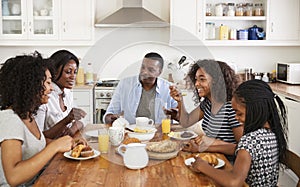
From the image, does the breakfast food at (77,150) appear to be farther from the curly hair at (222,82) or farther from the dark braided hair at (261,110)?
the curly hair at (222,82)

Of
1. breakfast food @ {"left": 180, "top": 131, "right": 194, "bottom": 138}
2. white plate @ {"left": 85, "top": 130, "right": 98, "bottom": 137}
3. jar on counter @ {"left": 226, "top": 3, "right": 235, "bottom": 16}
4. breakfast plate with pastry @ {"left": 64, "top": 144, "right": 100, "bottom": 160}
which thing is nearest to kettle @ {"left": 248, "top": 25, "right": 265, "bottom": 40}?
jar on counter @ {"left": 226, "top": 3, "right": 235, "bottom": 16}

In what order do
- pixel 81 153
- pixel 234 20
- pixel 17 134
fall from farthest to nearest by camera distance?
pixel 234 20 < pixel 81 153 < pixel 17 134

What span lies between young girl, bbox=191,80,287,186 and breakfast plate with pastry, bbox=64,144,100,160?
0.52 m

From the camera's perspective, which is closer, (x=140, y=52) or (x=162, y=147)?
(x=162, y=147)

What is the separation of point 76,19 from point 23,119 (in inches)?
106

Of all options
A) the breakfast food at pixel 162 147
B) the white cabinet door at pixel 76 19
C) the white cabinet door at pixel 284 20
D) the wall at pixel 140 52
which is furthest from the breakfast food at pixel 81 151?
the white cabinet door at pixel 284 20

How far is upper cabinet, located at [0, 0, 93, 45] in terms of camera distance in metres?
4.43

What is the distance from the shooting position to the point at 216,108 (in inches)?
98.7

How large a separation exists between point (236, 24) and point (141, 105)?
2.03 meters

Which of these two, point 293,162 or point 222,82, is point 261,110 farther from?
point 222,82

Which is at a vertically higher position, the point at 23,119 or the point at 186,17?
the point at 186,17

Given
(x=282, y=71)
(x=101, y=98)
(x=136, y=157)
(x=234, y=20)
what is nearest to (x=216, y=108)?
(x=136, y=157)

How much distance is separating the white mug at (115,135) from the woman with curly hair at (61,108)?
0.43m

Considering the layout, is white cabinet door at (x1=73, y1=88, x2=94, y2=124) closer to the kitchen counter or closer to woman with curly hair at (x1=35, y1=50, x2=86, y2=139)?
woman with curly hair at (x1=35, y1=50, x2=86, y2=139)
